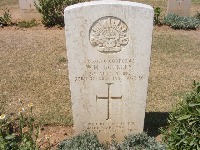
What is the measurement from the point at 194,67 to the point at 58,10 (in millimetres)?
5365

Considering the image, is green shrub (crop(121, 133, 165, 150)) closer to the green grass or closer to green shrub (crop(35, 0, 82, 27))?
green shrub (crop(35, 0, 82, 27))

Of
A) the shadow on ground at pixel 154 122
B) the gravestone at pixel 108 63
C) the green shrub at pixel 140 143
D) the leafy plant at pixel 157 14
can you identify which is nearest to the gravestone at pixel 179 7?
the leafy plant at pixel 157 14

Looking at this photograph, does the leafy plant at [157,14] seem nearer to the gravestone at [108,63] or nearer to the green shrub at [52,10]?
the green shrub at [52,10]

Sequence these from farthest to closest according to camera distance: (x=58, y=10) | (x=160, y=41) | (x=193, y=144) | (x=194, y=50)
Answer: (x=58, y=10) → (x=160, y=41) → (x=194, y=50) → (x=193, y=144)

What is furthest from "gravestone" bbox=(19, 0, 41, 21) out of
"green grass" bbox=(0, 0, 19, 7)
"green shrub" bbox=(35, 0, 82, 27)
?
"green grass" bbox=(0, 0, 19, 7)

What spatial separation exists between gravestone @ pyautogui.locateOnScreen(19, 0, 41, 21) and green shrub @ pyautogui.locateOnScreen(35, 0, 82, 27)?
1.79 ft

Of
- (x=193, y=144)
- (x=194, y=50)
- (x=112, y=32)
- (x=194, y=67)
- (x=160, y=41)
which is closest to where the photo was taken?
(x=193, y=144)

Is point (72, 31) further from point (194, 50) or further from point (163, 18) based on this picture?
point (163, 18)

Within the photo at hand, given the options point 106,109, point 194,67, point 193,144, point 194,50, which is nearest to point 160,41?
point 194,50

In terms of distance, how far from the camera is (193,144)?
3.88 metres

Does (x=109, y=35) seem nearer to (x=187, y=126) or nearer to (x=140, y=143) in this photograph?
(x=187, y=126)

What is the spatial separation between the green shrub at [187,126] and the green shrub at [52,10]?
24.9 ft

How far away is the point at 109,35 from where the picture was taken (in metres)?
4.17

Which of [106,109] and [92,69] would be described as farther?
[106,109]
